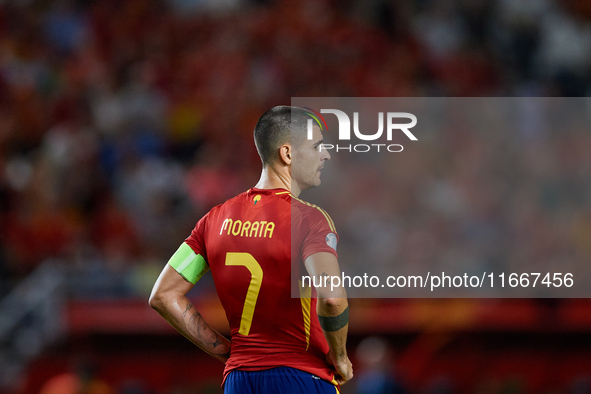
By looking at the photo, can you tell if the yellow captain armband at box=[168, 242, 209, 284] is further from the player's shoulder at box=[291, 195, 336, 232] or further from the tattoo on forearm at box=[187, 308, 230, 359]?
the player's shoulder at box=[291, 195, 336, 232]

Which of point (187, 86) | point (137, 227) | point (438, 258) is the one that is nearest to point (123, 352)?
point (137, 227)

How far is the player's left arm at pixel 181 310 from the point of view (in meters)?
3.23

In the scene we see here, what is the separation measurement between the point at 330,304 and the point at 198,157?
22.2 ft

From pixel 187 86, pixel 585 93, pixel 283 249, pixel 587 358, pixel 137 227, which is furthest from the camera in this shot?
pixel 187 86

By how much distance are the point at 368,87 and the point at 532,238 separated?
322 cm

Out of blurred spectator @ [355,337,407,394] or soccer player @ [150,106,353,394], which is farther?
blurred spectator @ [355,337,407,394]

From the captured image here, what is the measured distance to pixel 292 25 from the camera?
10.9 m

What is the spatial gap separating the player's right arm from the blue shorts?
0.16 m

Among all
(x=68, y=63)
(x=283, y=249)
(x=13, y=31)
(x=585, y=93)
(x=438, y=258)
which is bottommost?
(x=283, y=249)

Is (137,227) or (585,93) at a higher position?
(585,93)

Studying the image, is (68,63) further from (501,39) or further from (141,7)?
(501,39)

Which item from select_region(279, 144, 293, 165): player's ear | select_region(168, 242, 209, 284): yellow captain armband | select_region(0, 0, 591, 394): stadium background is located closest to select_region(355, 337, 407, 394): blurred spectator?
select_region(0, 0, 591, 394): stadium background

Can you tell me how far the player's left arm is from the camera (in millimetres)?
3227

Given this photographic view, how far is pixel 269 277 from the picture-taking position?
2947 mm
